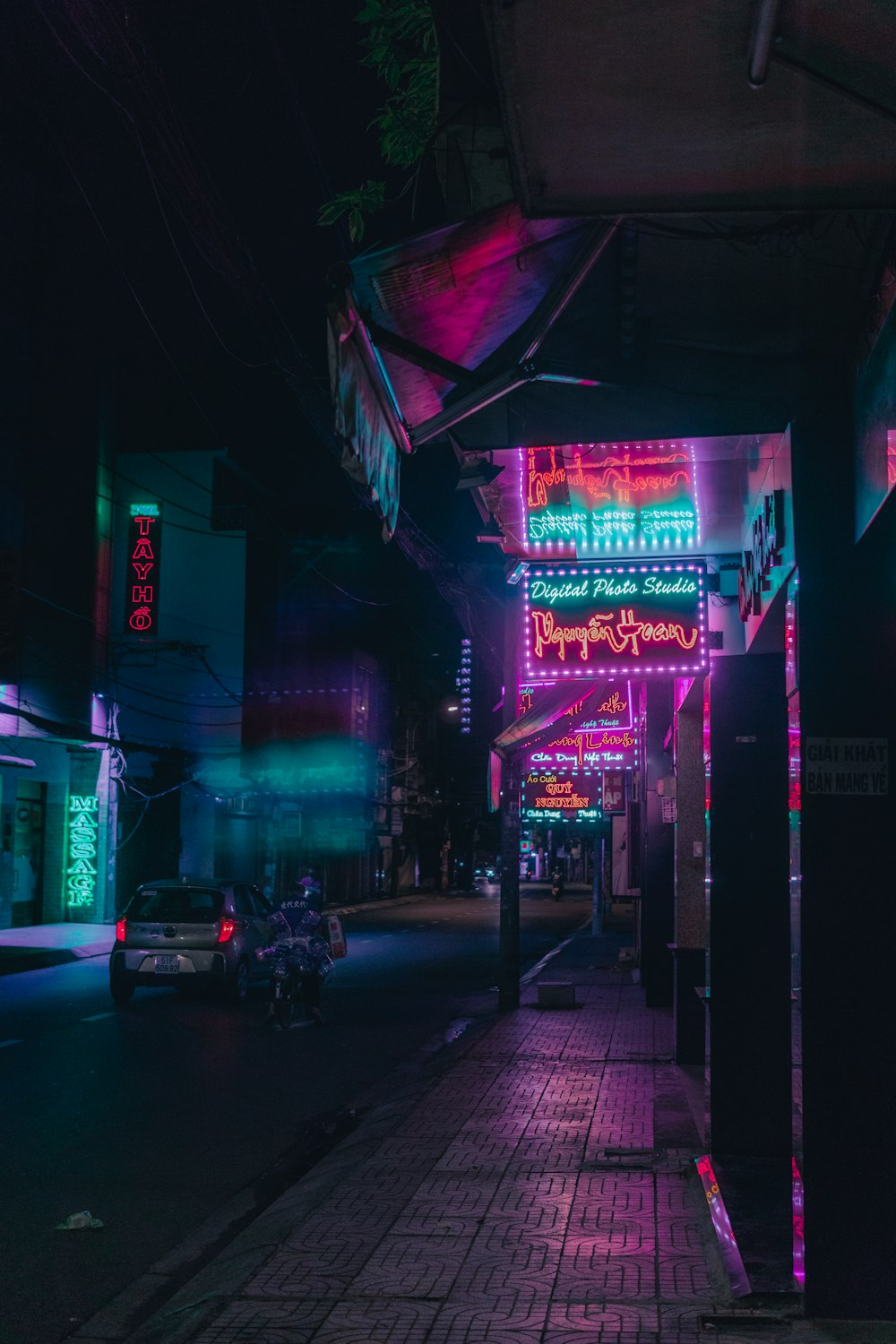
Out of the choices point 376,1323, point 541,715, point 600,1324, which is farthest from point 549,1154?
point 541,715

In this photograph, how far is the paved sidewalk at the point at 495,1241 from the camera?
16.1 ft

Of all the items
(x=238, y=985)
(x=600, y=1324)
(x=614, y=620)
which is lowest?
(x=238, y=985)

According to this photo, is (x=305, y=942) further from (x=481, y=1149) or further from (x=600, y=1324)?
(x=600, y=1324)

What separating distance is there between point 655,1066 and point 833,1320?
7.01m

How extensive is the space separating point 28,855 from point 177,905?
14000 millimetres

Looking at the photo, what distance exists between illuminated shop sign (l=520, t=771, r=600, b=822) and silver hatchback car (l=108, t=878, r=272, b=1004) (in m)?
9.19

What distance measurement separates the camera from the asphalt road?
633 centimetres

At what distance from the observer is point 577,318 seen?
6898 millimetres

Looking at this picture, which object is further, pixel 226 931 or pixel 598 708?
pixel 598 708

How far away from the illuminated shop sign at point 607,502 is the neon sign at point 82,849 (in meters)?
22.4

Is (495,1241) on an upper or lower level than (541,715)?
lower

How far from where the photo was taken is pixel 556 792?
1018 inches

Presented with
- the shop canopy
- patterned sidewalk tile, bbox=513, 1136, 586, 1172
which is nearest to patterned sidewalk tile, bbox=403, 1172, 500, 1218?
patterned sidewalk tile, bbox=513, 1136, 586, 1172

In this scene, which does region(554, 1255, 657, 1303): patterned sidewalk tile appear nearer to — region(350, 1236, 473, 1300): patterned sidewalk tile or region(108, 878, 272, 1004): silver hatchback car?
region(350, 1236, 473, 1300): patterned sidewalk tile
